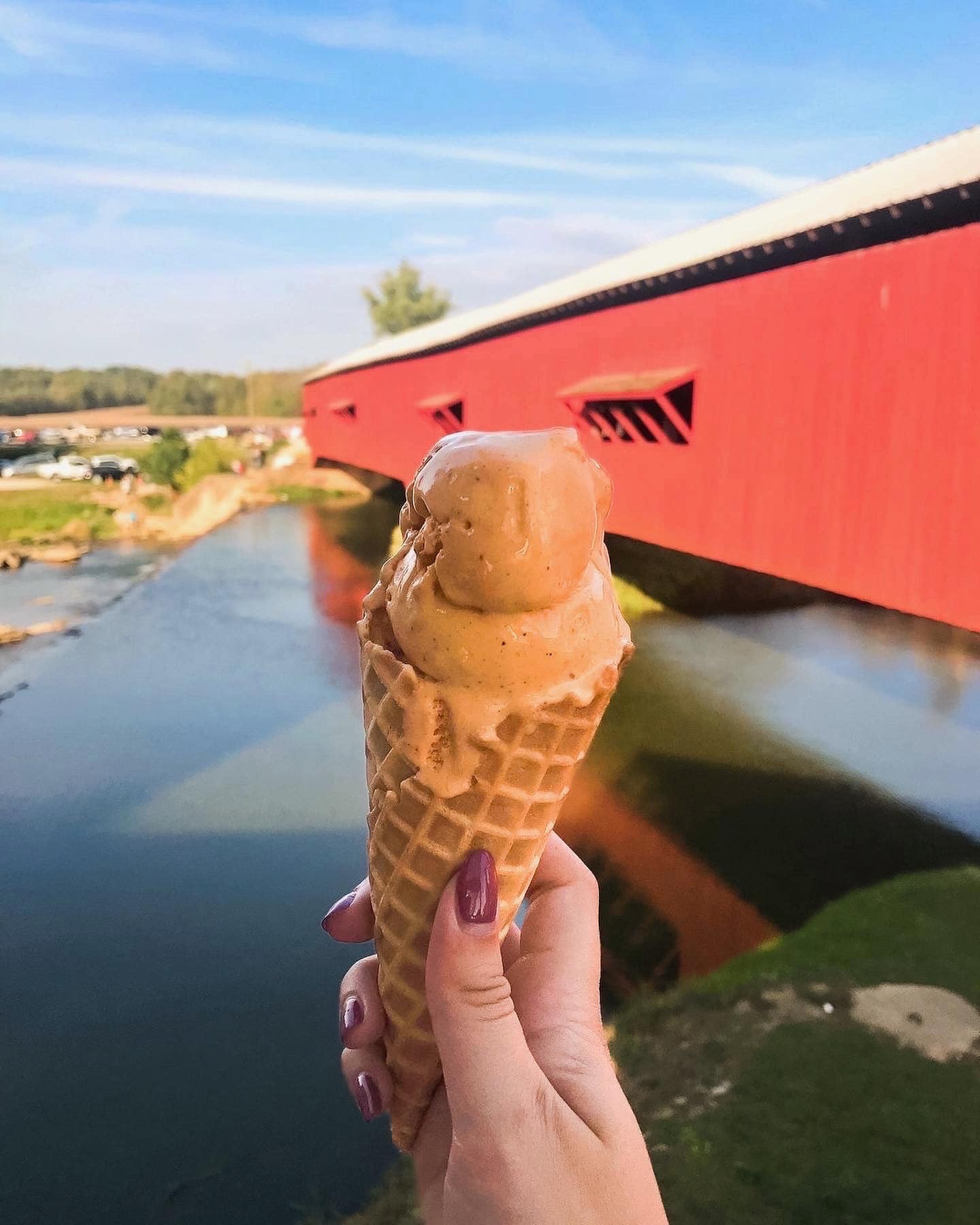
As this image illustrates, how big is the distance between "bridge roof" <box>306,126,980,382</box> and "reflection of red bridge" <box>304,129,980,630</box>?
0.04 meters

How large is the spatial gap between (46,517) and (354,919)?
3346 centimetres

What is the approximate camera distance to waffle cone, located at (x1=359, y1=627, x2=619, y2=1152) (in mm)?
1934

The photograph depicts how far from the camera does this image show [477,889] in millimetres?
1916

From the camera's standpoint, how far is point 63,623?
17156mm

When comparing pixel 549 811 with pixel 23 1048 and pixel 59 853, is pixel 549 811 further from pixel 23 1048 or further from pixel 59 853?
pixel 59 853

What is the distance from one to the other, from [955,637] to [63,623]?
56.5 ft

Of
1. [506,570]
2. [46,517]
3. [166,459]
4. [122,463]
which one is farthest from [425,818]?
[122,463]

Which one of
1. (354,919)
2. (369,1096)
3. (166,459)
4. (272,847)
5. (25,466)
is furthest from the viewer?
(25,466)

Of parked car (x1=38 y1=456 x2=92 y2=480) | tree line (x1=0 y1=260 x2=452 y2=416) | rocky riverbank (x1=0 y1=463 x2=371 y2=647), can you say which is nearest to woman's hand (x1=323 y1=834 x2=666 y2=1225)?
rocky riverbank (x1=0 y1=463 x2=371 y2=647)

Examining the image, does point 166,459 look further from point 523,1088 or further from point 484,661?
point 523,1088

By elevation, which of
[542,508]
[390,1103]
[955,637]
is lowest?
[955,637]

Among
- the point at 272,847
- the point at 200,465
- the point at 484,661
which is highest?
the point at 484,661

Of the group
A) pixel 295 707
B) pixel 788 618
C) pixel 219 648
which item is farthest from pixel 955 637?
pixel 219 648

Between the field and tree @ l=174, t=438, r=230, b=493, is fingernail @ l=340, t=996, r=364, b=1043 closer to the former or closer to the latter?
tree @ l=174, t=438, r=230, b=493
